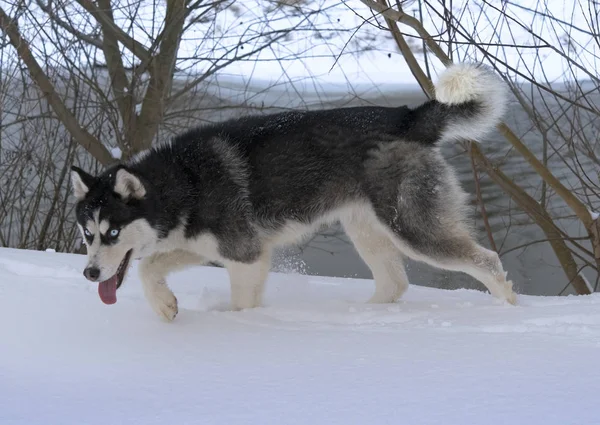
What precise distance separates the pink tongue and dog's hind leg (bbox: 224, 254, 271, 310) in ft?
2.33

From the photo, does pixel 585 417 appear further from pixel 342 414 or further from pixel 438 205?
pixel 438 205

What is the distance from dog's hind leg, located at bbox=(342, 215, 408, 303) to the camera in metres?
4.68

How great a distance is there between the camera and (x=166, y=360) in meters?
3.11

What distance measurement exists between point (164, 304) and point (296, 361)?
4.00 ft

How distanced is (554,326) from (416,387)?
1187 mm

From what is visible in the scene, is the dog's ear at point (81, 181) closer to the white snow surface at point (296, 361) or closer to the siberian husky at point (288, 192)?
the siberian husky at point (288, 192)

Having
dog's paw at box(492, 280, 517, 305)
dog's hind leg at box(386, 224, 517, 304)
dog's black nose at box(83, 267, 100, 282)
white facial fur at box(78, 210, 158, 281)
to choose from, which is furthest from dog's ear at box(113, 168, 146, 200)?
dog's paw at box(492, 280, 517, 305)

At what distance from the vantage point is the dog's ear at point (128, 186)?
13.4 ft

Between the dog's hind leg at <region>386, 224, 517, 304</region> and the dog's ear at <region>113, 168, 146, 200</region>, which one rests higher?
the dog's ear at <region>113, 168, 146, 200</region>

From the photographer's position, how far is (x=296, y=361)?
9.85ft

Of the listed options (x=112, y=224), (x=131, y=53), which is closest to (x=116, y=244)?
(x=112, y=224)

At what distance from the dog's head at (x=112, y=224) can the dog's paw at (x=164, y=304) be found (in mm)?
217

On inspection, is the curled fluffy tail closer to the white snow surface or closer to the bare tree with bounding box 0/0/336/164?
the white snow surface

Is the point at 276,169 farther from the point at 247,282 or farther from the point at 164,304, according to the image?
the point at 164,304
